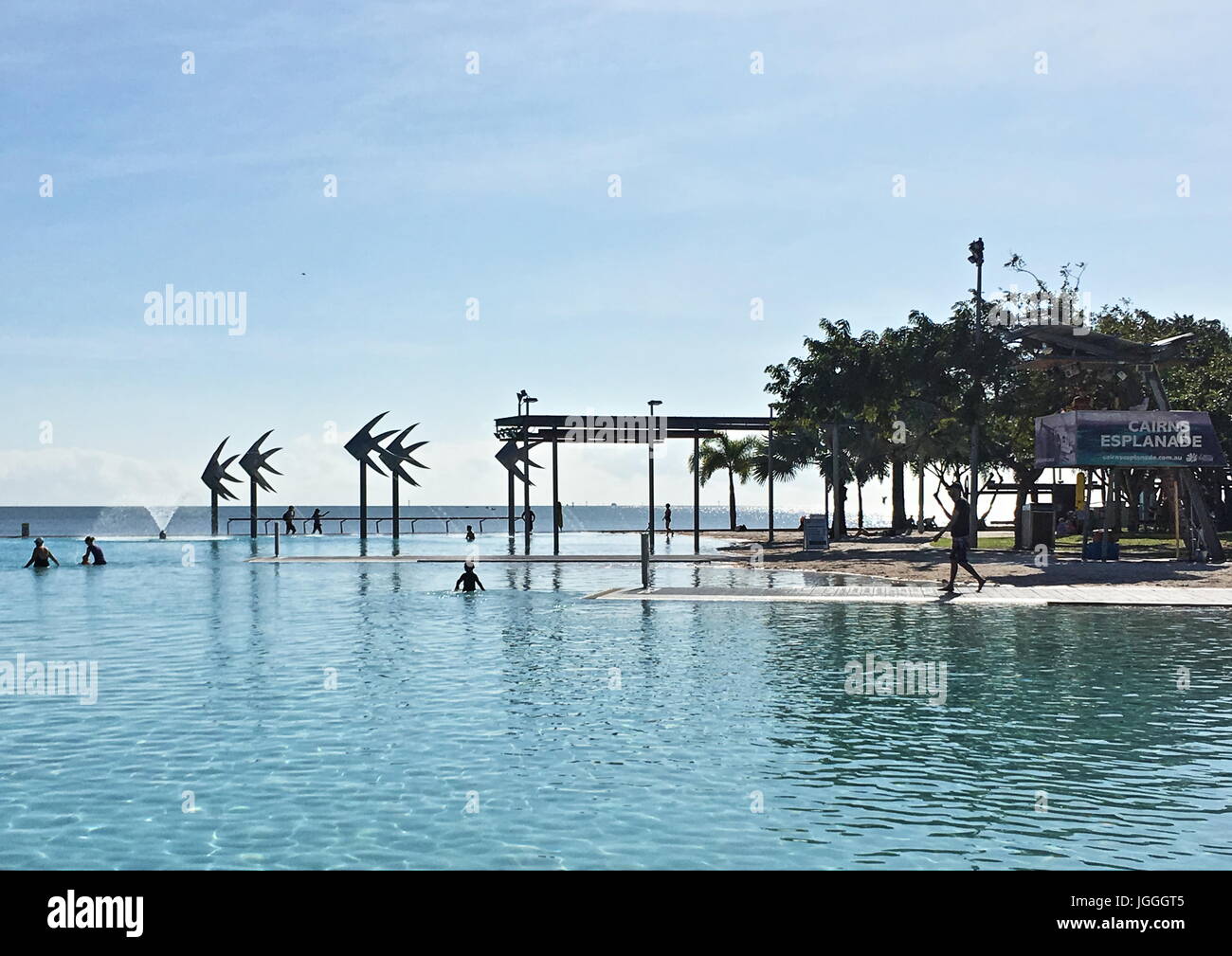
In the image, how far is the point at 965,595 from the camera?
1014 inches

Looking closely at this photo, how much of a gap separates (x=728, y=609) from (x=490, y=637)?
5963mm

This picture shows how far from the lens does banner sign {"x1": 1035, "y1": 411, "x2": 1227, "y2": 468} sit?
34000mm

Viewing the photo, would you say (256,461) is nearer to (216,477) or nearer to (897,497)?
(216,477)

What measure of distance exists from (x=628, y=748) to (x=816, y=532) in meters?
36.3

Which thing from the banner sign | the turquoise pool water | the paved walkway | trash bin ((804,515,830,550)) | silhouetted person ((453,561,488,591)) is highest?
the banner sign

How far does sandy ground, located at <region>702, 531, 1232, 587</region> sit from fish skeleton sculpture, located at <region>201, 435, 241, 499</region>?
4682 cm

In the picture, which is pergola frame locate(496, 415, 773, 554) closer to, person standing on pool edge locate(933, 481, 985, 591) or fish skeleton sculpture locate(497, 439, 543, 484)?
fish skeleton sculpture locate(497, 439, 543, 484)

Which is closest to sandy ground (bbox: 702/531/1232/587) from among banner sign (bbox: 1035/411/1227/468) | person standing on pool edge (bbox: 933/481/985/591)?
banner sign (bbox: 1035/411/1227/468)

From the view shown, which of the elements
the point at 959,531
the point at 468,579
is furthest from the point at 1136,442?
the point at 468,579

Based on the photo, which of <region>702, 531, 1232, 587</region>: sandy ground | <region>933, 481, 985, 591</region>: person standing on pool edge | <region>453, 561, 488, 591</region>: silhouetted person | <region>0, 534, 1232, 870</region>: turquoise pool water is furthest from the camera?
<region>702, 531, 1232, 587</region>: sandy ground

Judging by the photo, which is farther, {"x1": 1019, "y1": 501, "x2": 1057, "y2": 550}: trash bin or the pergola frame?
the pergola frame

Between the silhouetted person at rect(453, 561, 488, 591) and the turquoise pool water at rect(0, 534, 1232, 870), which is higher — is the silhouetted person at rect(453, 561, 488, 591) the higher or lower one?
the higher one

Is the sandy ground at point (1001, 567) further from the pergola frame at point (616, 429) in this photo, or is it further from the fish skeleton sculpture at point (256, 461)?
the fish skeleton sculpture at point (256, 461)
